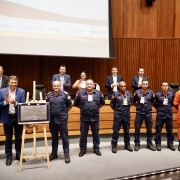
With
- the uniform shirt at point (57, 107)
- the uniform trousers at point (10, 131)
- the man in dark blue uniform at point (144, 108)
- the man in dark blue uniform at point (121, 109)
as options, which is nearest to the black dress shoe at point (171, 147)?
the man in dark blue uniform at point (144, 108)

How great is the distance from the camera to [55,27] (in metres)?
6.09

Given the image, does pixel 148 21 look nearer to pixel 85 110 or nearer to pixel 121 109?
pixel 121 109

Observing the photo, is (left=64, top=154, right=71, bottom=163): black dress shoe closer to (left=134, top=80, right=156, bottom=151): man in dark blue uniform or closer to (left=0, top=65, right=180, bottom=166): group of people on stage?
(left=0, top=65, right=180, bottom=166): group of people on stage

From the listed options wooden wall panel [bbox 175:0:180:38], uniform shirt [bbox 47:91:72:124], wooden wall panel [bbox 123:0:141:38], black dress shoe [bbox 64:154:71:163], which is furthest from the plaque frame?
wooden wall panel [bbox 175:0:180:38]

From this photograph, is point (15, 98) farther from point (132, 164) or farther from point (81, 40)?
point (81, 40)

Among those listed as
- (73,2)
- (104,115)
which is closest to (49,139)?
(104,115)

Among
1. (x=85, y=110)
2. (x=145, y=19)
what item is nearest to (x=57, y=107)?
(x=85, y=110)

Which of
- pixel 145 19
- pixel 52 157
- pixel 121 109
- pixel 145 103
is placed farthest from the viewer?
pixel 145 19

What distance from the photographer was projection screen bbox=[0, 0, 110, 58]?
5672mm

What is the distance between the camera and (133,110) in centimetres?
544

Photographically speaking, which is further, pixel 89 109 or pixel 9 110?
pixel 89 109

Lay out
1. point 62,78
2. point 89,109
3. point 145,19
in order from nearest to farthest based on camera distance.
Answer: point 89,109 → point 62,78 → point 145,19

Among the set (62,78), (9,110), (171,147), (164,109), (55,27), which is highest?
(55,27)

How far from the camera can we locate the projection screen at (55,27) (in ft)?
18.6
